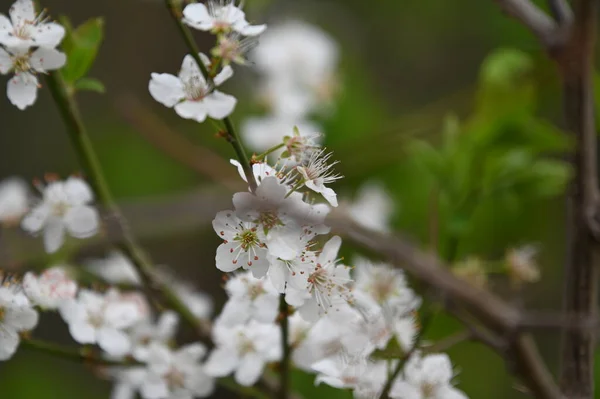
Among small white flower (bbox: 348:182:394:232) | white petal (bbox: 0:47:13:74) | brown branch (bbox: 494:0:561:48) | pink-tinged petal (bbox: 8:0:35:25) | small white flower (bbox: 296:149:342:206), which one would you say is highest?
small white flower (bbox: 348:182:394:232)

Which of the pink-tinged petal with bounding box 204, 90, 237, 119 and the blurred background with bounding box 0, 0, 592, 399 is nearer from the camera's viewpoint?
the pink-tinged petal with bounding box 204, 90, 237, 119

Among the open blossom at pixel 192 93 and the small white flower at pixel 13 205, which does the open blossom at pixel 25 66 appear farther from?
the small white flower at pixel 13 205

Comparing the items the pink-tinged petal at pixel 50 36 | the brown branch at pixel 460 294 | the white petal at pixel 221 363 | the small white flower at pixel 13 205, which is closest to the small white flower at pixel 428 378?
the brown branch at pixel 460 294

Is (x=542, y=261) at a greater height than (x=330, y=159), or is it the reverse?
(x=542, y=261)

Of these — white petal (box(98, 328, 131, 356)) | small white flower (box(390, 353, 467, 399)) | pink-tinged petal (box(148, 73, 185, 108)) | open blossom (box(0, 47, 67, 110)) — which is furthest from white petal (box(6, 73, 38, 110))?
small white flower (box(390, 353, 467, 399))

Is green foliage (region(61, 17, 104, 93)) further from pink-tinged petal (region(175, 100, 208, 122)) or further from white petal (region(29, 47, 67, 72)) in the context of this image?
pink-tinged petal (region(175, 100, 208, 122))

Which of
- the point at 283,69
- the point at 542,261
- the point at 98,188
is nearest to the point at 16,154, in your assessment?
the point at 283,69

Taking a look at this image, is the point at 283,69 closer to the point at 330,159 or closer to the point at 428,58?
the point at 330,159
